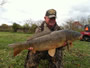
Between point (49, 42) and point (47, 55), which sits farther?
point (47, 55)

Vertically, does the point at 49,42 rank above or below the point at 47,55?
above

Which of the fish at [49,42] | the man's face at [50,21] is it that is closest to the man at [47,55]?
the man's face at [50,21]

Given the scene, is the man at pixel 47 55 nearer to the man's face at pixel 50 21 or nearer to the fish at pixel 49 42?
the man's face at pixel 50 21

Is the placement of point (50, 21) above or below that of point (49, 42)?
above

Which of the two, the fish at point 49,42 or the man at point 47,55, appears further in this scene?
the man at point 47,55

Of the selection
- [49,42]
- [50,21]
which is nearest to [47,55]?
[49,42]

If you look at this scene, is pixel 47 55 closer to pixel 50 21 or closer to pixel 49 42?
pixel 49 42

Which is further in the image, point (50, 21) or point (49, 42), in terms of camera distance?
point (50, 21)

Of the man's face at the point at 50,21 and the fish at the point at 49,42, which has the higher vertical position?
the man's face at the point at 50,21

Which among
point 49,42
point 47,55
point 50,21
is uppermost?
point 50,21

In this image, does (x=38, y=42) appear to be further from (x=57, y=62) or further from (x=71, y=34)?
(x=57, y=62)

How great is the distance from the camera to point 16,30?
128 ft

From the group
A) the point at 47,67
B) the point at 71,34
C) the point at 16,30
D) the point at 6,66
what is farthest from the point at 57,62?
the point at 16,30

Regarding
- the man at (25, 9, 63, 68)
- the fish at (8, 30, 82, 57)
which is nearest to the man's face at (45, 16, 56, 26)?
the man at (25, 9, 63, 68)
